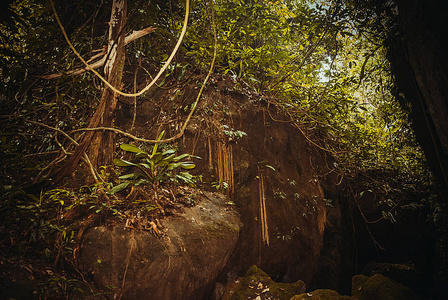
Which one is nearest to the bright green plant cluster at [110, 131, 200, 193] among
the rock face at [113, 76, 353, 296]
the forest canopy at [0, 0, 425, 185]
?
the rock face at [113, 76, 353, 296]

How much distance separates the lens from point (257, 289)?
127 inches

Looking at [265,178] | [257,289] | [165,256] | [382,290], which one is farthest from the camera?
[265,178]

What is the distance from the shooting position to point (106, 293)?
2.21 meters

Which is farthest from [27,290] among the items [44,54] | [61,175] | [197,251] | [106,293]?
[44,54]

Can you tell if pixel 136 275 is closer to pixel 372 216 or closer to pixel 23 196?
pixel 23 196

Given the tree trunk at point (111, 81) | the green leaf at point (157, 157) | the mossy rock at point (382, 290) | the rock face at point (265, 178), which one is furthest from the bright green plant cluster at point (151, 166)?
the mossy rock at point (382, 290)

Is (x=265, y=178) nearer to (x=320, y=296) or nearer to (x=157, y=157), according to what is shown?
(x=320, y=296)

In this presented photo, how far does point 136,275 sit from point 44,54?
332 cm

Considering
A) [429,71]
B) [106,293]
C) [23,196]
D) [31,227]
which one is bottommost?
[106,293]

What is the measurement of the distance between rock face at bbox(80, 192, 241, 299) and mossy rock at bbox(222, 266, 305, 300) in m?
0.34

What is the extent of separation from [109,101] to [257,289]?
10.7 feet

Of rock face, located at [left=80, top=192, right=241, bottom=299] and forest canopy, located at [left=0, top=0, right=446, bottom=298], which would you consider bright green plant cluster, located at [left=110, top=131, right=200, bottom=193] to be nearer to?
forest canopy, located at [left=0, top=0, right=446, bottom=298]

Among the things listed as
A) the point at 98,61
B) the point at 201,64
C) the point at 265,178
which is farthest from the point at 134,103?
the point at 265,178

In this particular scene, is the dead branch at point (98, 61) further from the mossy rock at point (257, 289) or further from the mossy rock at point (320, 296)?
the mossy rock at point (320, 296)
